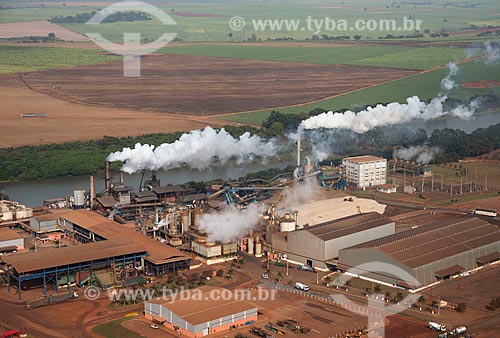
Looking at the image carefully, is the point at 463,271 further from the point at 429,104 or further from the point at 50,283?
the point at 429,104

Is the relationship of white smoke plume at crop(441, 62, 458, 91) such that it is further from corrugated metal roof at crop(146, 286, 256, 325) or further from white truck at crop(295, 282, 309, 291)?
corrugated metal roof at crop(146, 286, 256, 325)

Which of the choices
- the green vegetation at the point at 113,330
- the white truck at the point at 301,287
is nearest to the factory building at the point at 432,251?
the white truck at the point at 301,287

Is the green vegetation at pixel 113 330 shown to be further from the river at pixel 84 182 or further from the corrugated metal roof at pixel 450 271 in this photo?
the river at pixel 84 182

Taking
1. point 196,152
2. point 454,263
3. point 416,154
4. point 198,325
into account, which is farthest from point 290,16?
point 198,325

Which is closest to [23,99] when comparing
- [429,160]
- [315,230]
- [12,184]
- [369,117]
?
[12,184]

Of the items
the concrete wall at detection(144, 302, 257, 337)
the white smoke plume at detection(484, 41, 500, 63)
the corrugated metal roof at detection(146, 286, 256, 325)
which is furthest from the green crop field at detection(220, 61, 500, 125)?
the concrete wall at detection(144, 302, 257, 337)

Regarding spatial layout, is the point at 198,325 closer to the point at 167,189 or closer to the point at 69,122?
the point at 167,189
